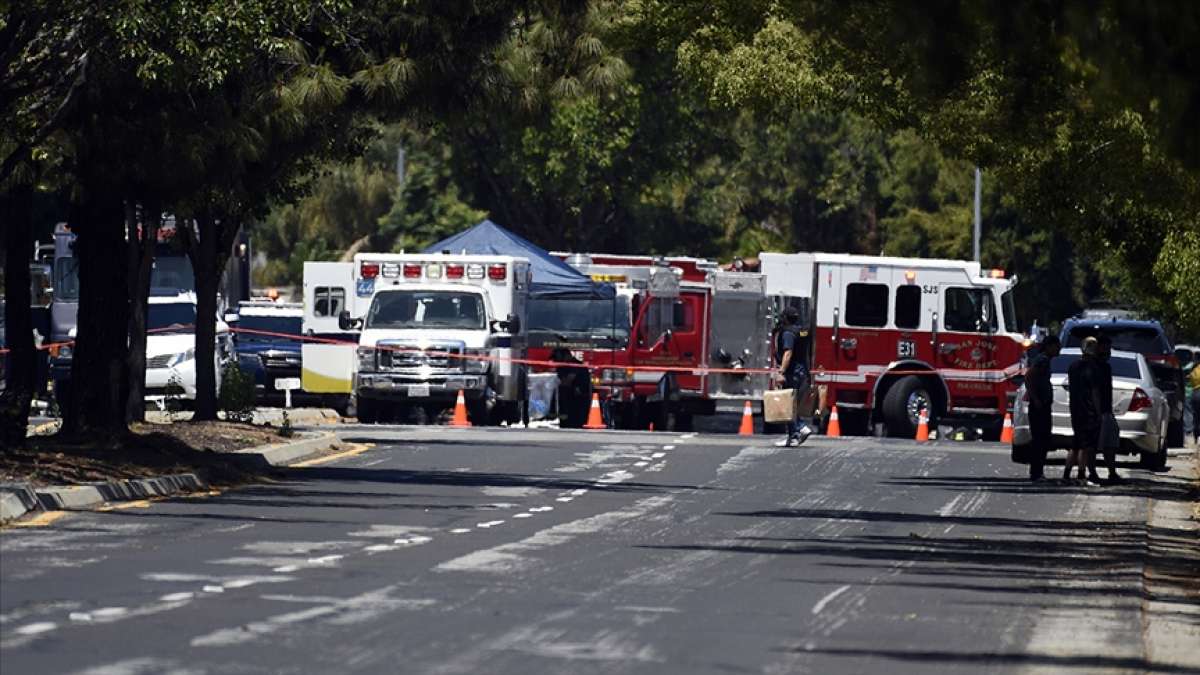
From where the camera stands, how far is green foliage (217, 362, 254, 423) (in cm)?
3216

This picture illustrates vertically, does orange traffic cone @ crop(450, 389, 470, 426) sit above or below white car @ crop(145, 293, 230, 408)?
below

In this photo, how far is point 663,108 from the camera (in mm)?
64625

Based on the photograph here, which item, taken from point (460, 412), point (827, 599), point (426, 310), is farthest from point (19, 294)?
point (426, 310)

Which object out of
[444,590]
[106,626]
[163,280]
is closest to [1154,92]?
[444,590]

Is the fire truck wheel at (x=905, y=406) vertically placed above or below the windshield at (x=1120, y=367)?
below

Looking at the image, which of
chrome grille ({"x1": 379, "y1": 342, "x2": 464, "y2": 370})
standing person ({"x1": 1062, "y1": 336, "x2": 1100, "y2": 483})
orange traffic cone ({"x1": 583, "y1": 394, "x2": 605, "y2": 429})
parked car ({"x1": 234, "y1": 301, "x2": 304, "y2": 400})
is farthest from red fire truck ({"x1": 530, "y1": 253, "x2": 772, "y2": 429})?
standing person ({"x1": 1062, "y1": 336, "x2": 1100, "y2": 483})

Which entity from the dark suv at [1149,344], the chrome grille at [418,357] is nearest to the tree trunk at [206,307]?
the chrome grille at [418,357]

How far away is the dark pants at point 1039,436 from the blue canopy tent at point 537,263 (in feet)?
46.9

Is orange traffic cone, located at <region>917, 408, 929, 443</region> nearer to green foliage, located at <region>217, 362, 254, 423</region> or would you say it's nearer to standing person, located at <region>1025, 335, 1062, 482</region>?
standing person, located at <region>1025, 335, 1062, 482</region>

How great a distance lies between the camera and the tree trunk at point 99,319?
2342cm

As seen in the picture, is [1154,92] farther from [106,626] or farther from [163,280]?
[163,280]

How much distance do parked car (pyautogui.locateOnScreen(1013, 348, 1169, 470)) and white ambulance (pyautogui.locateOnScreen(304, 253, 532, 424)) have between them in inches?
418

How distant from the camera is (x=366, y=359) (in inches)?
1506

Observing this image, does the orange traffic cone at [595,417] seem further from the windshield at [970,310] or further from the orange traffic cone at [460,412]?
the windshield at [970,310]
